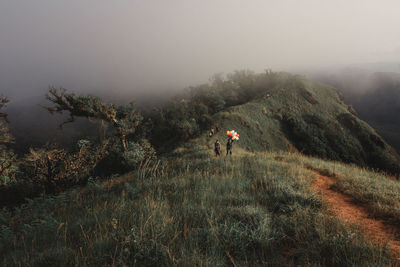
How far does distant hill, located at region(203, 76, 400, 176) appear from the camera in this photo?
2898 centimetres

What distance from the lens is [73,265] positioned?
1982 millimetres

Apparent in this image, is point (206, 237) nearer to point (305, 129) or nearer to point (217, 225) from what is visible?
point (217, 225)

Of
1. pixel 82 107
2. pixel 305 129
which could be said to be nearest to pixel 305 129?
pixel 305 129

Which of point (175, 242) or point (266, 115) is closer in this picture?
point (175, 242)

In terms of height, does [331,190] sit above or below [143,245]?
below

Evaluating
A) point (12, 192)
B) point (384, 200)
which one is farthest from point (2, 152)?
point (384, 200)

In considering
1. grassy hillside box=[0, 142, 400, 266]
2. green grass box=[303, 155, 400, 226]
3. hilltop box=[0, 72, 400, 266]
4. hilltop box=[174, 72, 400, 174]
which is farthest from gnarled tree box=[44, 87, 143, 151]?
green grass box=[303, 155, 400, 226]

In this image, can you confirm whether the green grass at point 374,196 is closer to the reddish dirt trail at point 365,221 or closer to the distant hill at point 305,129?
the reddish dirt trail at point 365,221

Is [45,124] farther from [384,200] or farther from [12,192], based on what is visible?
[384,200]

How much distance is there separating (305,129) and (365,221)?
3831 centimetres

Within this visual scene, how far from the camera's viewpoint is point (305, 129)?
118 feet

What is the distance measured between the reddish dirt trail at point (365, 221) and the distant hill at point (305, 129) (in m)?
20.3

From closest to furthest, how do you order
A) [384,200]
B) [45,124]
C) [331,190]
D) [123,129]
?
[384,200], [331,190], [123,129], [45,124]

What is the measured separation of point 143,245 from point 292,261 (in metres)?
1.87
